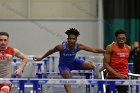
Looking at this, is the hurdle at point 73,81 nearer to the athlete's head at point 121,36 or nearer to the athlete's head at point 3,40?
the athlete's head at point 3,40

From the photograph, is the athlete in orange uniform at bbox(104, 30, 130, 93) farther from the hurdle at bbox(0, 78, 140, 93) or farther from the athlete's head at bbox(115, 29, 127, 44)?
the hurdle at bbox(0, 78, 140, 93)

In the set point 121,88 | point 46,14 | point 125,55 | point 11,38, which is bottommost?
point 121,88

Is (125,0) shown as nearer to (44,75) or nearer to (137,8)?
(137,8)

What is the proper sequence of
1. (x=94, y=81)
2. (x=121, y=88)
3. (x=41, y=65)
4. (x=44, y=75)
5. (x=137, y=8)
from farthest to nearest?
(x=137, y=8), (x=41, y=65), (x=44, y=75), (x=121, y=88), (x=94, y=81)

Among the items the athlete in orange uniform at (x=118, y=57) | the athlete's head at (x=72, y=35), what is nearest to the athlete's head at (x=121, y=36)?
the athlete in orange uniform at (x=118, y=57)

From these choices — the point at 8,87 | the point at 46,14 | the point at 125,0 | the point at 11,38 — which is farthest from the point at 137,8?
the point at 8,87

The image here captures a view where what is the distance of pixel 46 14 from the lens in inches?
625

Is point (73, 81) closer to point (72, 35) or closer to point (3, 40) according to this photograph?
point (3, 40)

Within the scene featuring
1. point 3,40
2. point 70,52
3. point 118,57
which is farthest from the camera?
point 70,52

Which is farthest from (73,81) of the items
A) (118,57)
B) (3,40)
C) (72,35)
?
(72,35)

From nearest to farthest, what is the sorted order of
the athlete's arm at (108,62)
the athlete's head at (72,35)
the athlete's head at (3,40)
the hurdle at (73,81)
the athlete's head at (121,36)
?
the hurdle at (73,81)
the athlete's head at (3,40)
the athlete's arm at (108,62)
the athlete's head at (121,36)
the athlete's head at (72,35)

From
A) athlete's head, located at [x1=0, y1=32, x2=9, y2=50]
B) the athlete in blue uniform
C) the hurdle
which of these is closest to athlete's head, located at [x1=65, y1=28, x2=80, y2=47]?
the athlete in blue uniform

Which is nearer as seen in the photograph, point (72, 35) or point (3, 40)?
point (3, 40)

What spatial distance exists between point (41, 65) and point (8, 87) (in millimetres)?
4243
